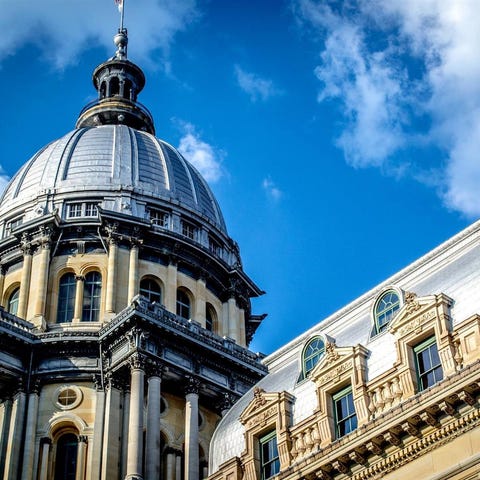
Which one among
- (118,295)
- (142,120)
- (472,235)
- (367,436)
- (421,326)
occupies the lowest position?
(367,436)

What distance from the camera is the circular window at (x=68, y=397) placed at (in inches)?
2522

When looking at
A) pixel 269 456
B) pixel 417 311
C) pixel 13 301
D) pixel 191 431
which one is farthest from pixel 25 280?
pixel 417 311

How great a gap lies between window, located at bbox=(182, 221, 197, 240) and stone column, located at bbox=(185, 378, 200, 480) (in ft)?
55.9

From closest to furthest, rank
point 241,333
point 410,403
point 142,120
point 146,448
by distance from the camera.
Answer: point 410,403 < point 146,448 < point 241,333 < point 142,120

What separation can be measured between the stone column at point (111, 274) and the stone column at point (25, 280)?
17.0 ft

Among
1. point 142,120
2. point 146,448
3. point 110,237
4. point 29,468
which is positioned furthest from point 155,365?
point 142,120

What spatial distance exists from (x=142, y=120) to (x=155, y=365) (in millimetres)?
33404

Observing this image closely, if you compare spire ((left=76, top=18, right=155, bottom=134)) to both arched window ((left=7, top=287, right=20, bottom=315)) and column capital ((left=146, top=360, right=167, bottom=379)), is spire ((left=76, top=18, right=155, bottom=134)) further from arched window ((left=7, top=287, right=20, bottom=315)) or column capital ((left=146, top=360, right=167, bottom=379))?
column capital ((left=146, top=360, right=167, bottom=379))

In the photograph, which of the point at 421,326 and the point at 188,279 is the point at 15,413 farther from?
the point at 421,326

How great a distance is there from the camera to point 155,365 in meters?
61.2

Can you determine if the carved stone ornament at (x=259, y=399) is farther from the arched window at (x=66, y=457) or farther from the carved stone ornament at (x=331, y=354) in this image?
the arched window at (x=66, y=457)

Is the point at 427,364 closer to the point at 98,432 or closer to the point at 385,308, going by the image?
the point at 385,308

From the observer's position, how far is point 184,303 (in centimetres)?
7438

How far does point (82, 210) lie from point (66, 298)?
23.5 feet
